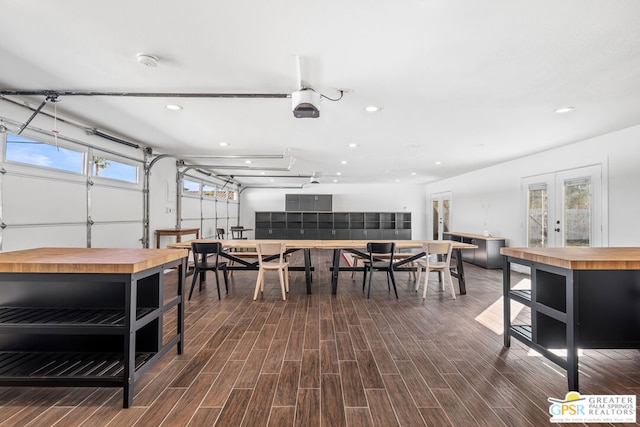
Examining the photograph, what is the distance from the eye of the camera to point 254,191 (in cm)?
1123

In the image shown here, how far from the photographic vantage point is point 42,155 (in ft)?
10.8

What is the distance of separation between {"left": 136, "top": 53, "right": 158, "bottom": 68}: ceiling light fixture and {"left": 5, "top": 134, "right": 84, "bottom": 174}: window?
201 cm

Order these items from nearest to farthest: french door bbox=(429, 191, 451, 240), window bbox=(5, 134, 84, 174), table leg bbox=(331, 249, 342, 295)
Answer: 1. window bbox=(5, 134, 84, 174)
2. table leg bbox=(331, 249, 342, 295)
3. french door bbox=(429, 191, 451, 240)

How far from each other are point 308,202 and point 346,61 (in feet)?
28.7

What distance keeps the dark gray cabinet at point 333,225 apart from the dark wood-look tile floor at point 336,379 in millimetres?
7623

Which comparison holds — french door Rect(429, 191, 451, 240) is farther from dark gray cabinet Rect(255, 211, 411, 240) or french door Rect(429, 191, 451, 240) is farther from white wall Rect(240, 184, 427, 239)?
dark gray cabinet Rect(255, 211, 411, 240)

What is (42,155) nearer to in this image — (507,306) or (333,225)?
(507,306)

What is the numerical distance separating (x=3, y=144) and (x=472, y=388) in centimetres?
480

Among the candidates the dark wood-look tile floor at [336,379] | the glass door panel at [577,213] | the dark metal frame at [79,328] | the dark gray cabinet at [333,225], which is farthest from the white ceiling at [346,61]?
the dark gray cabinet at [333,225]

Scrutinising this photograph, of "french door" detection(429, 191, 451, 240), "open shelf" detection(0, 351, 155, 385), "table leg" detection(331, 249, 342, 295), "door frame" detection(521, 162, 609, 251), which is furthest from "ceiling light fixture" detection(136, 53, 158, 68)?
"french door" detection(429, 191, 451, 240)

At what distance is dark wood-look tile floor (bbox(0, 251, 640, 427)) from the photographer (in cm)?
164

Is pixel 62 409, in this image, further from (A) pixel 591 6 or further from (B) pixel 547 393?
(A) pixel 591 6

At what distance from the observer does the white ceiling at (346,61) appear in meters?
1.73

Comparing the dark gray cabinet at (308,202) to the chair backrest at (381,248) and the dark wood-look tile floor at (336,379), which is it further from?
the dark wood-look tile floor at (336,379)
